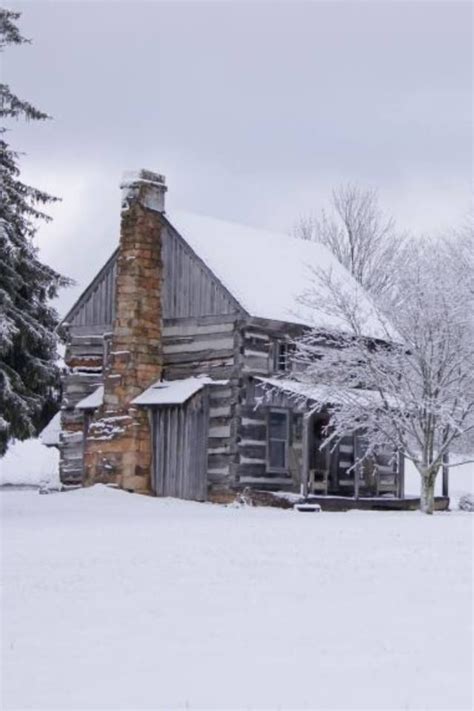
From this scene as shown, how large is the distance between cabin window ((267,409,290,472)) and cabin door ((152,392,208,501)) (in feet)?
5.98

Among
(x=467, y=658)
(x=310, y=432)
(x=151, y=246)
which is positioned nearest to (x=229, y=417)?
(x=310, y=432)

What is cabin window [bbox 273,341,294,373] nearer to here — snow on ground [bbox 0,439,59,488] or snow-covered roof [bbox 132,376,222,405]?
snow-covered roof [bbox 132,376,222,405]

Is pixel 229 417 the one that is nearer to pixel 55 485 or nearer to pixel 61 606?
pixel 55 485

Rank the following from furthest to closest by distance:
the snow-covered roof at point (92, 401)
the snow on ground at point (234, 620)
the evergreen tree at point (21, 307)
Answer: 1. the snow-covered roof at point (92, 401)
2. the evergreen tree at point (21, 307)
3. the snow on ground at point (234, 620)

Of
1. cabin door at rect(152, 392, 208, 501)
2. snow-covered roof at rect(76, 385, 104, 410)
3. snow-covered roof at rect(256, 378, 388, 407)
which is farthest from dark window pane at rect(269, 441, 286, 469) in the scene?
snow-covered roof at rect(76, 385, 104, 410)

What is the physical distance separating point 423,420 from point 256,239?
1053 centimetres

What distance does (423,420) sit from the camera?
3153 cm

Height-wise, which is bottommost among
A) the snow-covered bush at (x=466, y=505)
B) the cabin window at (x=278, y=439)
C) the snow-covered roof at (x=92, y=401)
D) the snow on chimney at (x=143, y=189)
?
the snow-covered bush at (x=466, y=505)

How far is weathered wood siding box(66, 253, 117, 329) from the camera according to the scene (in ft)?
121

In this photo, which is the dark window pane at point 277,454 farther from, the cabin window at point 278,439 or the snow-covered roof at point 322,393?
the snow-covered roof at point 322,393

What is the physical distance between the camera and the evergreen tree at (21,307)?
2947cm

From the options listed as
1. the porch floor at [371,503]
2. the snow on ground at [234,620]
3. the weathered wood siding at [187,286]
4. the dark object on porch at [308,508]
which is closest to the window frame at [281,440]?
the porch floor at [371,503]

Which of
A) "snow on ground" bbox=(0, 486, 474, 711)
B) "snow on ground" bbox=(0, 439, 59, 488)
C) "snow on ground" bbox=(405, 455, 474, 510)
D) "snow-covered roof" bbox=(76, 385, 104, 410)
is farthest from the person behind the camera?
"snow on ground" bbox=(0, 439, 59, 488)

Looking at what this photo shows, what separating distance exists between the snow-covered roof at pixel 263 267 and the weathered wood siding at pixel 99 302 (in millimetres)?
2708
